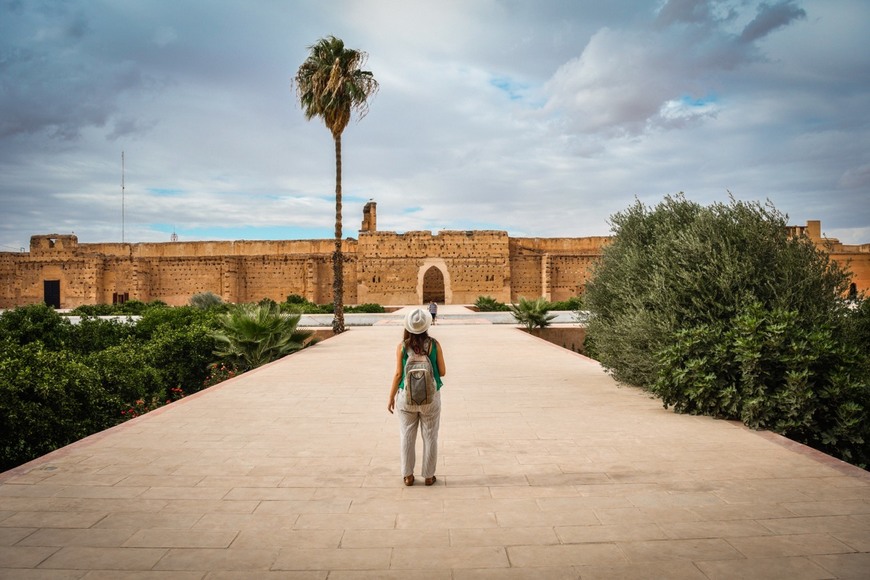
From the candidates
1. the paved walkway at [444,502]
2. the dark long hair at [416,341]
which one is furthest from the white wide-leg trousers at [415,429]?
the dark long hair at [416,341]

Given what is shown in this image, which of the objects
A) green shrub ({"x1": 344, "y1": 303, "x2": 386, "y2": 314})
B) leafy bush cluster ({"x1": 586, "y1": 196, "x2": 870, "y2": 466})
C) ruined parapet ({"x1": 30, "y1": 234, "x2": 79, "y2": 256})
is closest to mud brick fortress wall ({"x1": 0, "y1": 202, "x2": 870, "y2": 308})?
ruined parapet ({"x1": 30, "y1": 234, "x2": 79, "y2": 256})

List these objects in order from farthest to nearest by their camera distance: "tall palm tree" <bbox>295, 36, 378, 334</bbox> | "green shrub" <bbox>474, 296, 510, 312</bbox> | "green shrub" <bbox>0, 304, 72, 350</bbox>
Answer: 1. "green shrub" <bbox>474, 296, 510, 312</bbox>
2. "tall palm tree" <bbox>295, 36, 378, 334</bbox>
3. "green shrub" <bbox>0, 304, 72, 350</bbox>

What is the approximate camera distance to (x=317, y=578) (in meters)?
2.64

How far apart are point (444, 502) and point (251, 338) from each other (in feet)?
25.4

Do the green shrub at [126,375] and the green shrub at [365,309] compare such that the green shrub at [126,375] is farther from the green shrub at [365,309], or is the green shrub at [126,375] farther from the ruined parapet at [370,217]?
the ruined parapet at [370,217]

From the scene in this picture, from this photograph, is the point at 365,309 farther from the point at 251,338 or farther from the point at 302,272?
the point at 251,338

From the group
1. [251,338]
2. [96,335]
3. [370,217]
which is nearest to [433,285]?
[370,217]

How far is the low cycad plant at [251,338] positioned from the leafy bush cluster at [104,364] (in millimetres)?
18

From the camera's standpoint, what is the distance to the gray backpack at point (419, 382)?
3.80 metres

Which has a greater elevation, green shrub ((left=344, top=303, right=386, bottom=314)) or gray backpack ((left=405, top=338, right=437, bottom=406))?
gray backpack ((left=405, top=338, right=437, bottom=406))

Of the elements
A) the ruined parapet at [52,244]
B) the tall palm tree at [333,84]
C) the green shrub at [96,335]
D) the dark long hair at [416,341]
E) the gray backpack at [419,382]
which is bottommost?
the green shrub at [96,335]

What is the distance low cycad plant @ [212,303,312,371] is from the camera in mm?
10477

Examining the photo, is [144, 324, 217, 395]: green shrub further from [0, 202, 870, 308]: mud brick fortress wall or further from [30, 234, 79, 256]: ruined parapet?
[30, 234, 79, 256]: ruined parapet

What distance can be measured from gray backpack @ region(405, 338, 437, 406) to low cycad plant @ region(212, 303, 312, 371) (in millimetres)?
7236
